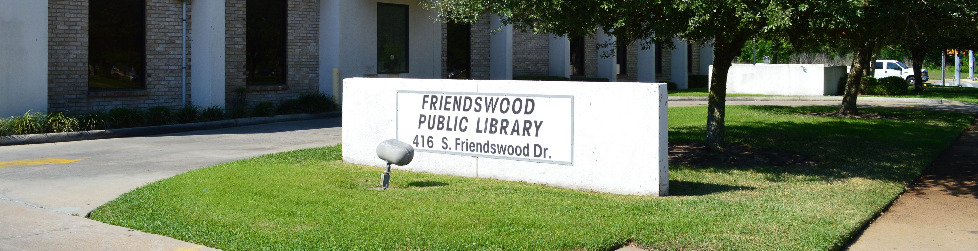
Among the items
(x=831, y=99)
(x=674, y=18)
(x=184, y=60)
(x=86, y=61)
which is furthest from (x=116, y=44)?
(x=831, y=99)

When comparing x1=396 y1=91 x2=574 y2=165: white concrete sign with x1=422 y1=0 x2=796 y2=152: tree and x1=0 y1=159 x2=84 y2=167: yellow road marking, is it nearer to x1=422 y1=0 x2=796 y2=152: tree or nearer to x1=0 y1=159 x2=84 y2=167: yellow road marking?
x1=422 y1=0 x2=796 y2=152: tree

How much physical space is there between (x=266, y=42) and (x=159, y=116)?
13.9 feet

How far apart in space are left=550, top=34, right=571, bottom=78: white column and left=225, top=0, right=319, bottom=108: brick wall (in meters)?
10.0

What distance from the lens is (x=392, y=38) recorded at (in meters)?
24.0

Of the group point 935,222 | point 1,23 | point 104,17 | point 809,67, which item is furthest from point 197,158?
point 809,67

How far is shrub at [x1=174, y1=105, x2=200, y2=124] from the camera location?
17.6m

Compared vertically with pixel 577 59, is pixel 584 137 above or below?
below

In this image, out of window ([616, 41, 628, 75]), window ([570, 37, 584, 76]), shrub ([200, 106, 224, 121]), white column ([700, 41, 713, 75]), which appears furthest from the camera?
white column ([700, 41, 713, 75])

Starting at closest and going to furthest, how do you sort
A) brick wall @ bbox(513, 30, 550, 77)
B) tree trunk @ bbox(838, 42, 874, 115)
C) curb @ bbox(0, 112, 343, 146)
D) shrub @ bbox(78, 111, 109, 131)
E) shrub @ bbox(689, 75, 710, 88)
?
curb @ bbox(0, 112, 343, 146) → shrub @ bbox(78, 111, 109, 131) → tree trunk @ bbox(838, 42, 874, 115) → brick wall @ bbox(513, 30, 550, 77) → shrub @ bbox(689, 75, 710, 88)

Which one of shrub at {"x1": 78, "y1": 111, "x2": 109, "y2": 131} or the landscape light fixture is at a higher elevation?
shrub at {"x1": 78, "y1": 111, "x2": 109, "y2": 131}

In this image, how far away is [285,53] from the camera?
2123cm

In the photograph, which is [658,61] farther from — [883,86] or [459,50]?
[459,50]

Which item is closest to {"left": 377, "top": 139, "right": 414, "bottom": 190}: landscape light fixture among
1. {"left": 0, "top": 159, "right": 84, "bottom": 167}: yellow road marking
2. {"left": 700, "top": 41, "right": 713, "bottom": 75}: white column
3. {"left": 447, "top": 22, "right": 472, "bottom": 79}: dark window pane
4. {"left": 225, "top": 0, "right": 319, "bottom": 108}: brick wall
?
{"left": 0, "top": 159, "right": 84, "bottom": 167}: yellow road marking

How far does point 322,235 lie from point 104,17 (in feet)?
40.0
